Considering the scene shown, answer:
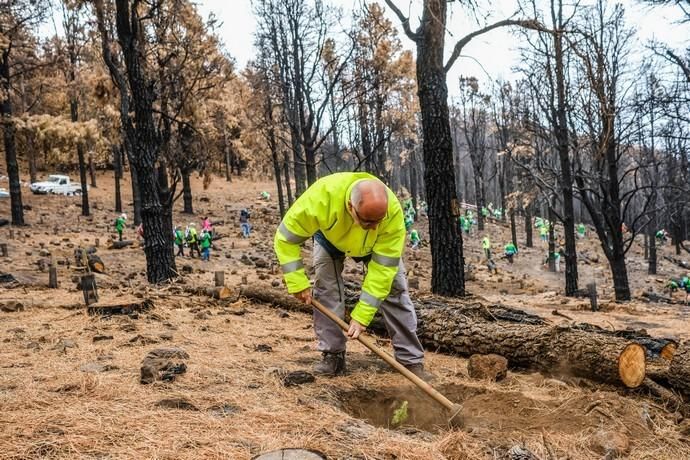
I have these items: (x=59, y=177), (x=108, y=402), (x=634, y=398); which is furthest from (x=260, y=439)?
(x=59, y=177)

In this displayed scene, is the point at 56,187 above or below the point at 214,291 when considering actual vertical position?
above

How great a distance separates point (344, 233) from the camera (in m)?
3.76

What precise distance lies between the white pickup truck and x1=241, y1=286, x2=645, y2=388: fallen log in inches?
1108

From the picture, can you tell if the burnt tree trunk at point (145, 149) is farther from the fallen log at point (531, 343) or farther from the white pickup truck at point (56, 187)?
the white pickup truck at point (56, 187)

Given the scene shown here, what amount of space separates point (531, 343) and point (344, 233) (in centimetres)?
197

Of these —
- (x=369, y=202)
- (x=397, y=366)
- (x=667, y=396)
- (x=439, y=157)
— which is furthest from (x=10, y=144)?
(x=667, y=396)

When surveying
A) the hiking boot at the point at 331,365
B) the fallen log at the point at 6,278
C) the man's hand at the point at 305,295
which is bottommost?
the hiking boot at the point at 331,365

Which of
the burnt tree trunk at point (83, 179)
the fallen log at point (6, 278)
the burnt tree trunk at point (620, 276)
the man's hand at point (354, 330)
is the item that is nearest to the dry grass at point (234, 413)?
the man's hand at point (354, 330)

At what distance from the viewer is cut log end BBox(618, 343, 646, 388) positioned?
3.71 m

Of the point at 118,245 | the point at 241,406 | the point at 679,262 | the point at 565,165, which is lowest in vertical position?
the point at 679,262

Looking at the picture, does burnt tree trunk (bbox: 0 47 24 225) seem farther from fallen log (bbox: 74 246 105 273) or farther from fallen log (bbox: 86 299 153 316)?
fallen log (bbox: 86 299 153 316)

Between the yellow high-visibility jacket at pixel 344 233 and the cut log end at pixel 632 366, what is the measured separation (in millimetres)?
1841

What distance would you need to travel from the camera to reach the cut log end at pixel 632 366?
3.71 meters

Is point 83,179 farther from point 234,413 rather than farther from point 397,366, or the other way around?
point 397,366
